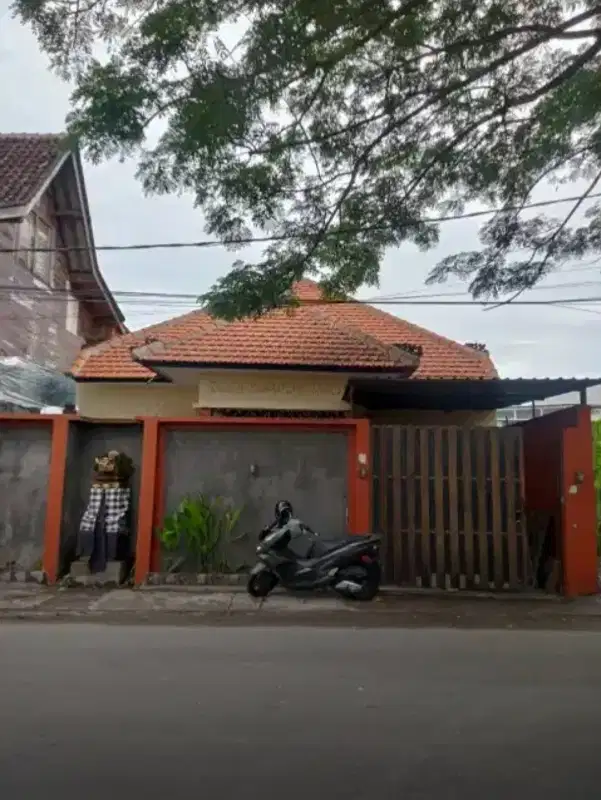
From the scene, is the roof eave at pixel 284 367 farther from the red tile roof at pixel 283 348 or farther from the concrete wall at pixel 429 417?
the concrete wall at pixel 429 417

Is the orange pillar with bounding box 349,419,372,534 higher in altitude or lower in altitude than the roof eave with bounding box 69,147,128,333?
lower

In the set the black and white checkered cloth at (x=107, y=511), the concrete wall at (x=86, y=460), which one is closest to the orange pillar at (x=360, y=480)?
the concrete wall at (x=86, y=460)

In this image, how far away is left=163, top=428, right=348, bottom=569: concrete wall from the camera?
1040cm

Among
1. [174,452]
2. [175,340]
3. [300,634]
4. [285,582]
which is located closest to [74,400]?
[175,340]

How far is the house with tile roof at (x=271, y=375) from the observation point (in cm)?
1187

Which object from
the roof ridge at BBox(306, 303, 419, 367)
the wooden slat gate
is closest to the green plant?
the wooden slat gate

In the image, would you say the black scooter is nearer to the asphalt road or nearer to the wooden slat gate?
the wooden slat gate

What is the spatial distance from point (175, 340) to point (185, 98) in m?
7.49

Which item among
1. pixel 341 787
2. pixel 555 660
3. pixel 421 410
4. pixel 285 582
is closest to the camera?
pixel 341 787

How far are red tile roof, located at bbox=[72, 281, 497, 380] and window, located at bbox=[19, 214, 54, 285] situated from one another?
2770 mm

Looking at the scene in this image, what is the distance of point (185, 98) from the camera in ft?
16.9

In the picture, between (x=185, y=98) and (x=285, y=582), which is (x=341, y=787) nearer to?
(x=185, y=98)

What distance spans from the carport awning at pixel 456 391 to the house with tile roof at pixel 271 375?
0.11 ft

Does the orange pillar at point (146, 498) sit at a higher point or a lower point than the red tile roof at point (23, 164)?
lower
